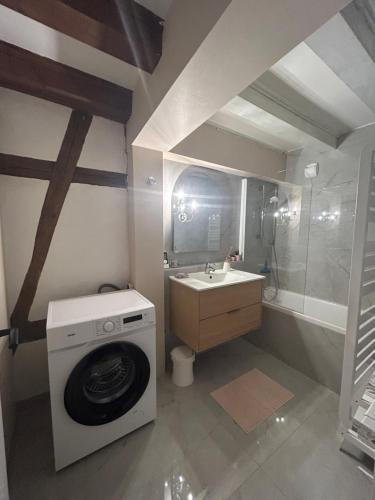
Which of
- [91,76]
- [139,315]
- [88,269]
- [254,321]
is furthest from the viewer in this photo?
[254,321]

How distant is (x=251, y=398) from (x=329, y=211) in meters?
2.10

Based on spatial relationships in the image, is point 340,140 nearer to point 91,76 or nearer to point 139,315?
point 91,76

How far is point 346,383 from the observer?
125 cm

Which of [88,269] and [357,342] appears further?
[88,269]

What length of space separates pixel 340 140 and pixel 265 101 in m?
1.28

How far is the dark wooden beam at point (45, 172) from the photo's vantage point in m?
1.40

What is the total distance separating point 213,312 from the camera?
1.72 meters

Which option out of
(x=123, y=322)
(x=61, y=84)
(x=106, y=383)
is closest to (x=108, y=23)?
(x=61, y=84)

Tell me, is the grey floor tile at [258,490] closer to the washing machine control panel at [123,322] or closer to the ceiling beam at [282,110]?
the washing machine control panel at [123,322]

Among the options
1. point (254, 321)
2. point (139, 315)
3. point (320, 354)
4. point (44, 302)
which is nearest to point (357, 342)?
point (320, 354)

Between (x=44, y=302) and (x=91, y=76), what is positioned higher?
(x=91, y=76)

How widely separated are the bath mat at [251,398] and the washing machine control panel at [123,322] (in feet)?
3.24

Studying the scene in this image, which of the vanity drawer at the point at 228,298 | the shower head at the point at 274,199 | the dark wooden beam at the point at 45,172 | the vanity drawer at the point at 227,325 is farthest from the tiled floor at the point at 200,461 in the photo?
the shower head at the point at 274,199

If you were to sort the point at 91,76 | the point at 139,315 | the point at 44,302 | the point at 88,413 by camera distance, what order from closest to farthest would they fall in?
the point at 88,413, the point at 139,315, the point at 91,76, the point at 44,302
